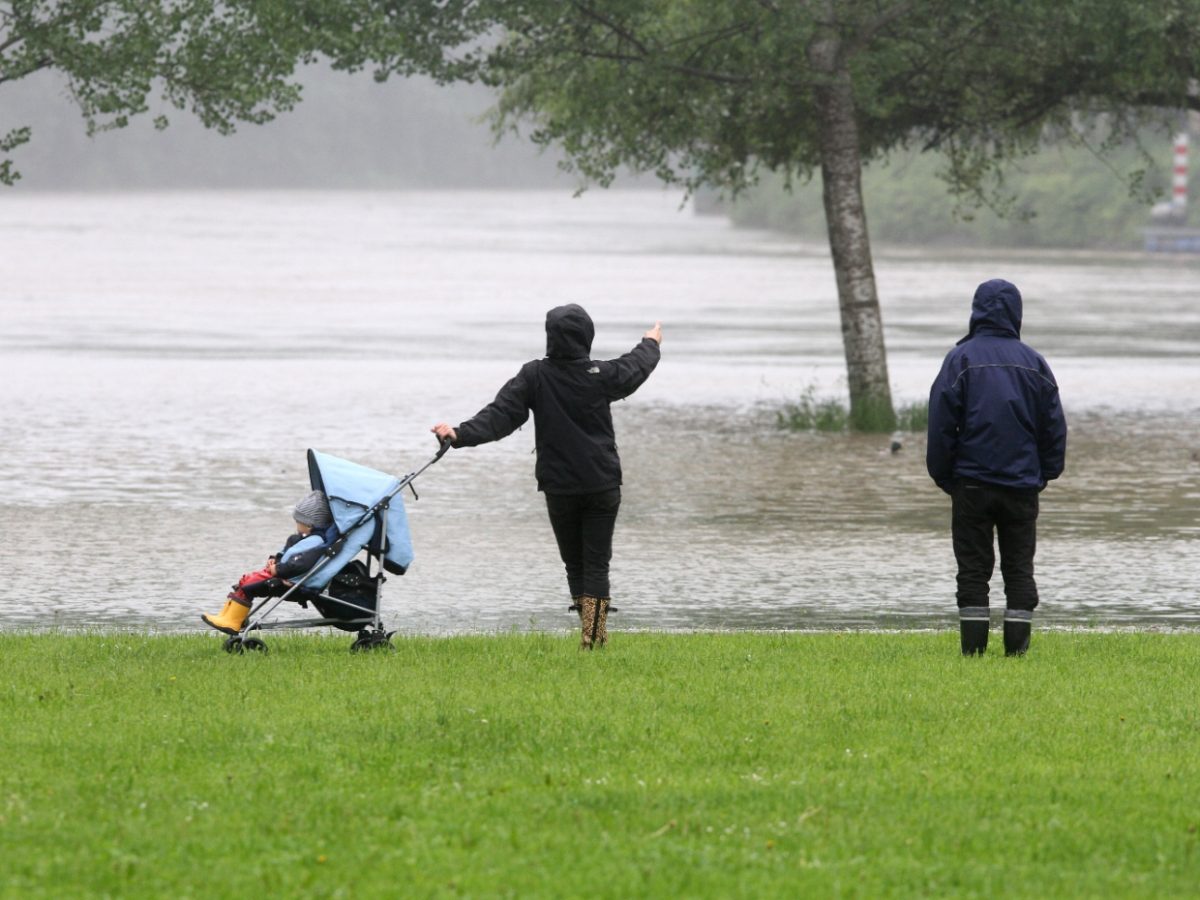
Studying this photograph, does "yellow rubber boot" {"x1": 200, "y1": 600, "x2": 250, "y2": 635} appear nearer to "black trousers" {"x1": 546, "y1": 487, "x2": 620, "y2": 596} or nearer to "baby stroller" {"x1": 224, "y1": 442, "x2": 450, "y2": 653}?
"baby stroller" {"x1": 224, "y1": 442, "x2": 450, "y2": 653}

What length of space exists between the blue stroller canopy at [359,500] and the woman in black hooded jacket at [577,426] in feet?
1.33

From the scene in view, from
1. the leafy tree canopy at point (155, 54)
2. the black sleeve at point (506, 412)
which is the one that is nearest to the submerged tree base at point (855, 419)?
the leafy tree canopy at point (155, 54)

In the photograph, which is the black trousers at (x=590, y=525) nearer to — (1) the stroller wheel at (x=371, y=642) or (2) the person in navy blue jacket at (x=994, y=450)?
(1) the stroller wheel at (x=371, y=642)

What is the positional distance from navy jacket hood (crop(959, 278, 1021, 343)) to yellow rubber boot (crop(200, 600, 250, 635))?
340 centimetres

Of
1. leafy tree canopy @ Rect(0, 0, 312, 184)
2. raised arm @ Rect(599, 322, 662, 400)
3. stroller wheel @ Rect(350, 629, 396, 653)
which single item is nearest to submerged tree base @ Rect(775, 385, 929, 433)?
leafy tree canopy @ Rect(0, 0, 312, 184)

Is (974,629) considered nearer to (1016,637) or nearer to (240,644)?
(1016,637)

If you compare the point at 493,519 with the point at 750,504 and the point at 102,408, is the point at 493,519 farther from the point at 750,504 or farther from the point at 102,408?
the point at 102,408

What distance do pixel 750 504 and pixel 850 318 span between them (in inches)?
209

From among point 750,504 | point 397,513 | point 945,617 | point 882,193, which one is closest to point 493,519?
point 750,504

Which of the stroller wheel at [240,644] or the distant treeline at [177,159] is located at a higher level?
the distant treeline at [177,159]

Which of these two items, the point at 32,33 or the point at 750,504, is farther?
the point at 32,33

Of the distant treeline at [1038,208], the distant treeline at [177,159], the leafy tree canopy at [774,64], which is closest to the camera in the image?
the leafy tree canopy at [774,64]

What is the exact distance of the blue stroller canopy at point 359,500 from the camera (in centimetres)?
937

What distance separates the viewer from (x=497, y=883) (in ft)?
18.8
